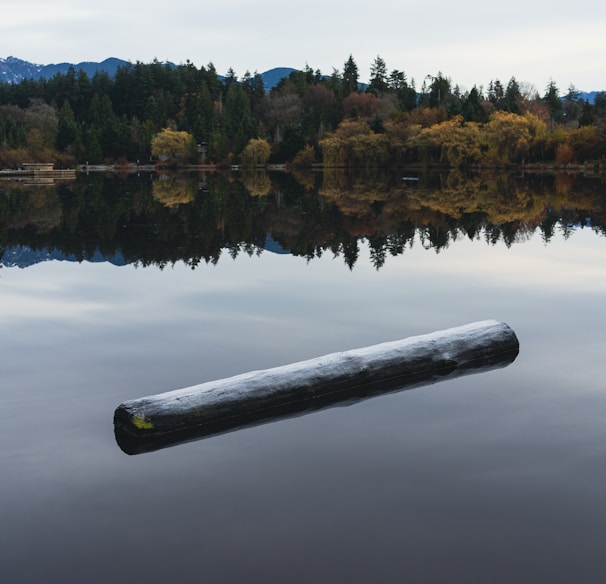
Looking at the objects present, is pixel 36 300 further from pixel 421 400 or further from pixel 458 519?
pixel 458 519

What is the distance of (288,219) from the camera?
1200 inches

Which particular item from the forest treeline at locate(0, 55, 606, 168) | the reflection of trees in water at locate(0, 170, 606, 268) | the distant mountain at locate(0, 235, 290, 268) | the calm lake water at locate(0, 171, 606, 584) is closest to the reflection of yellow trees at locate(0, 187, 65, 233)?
Answer: the reflection of trees in water at locate(0, 170, 606, 268)

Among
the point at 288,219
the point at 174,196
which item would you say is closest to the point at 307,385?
the point at 288,219

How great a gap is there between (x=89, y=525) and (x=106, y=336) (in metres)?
6.41

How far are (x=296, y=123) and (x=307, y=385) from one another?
105883 mm

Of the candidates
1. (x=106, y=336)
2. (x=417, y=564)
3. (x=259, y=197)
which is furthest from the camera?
(x=259, y=197)

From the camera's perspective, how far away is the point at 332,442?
24.4 feet

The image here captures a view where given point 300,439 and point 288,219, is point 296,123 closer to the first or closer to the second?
point 288,219

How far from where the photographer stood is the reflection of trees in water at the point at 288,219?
22719mm

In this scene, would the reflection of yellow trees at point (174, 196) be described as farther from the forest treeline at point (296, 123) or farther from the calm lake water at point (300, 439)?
the forest treeline at point (296, 123)

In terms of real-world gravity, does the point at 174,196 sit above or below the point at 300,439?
above

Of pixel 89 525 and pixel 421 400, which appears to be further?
pixel 421 400

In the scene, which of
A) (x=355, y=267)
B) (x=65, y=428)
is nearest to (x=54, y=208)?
(x=355, y=267)

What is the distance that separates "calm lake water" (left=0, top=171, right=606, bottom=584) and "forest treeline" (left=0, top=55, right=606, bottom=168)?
57.8 metres
